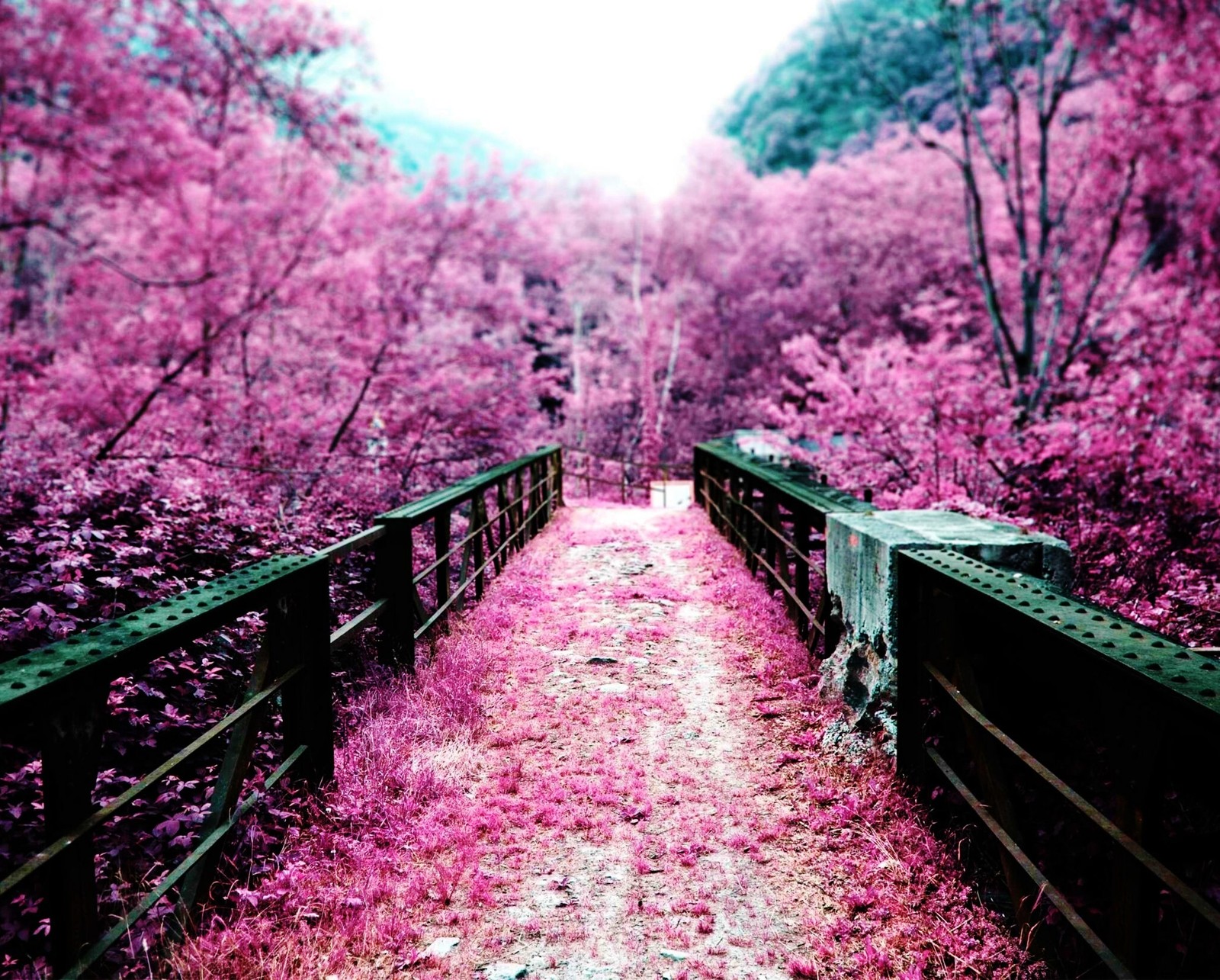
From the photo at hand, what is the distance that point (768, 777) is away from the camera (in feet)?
13.0

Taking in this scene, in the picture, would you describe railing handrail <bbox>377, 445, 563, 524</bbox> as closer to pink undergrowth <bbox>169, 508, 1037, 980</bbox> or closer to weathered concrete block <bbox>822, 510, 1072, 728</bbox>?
pink undergrowth <bbox>169, 508, 1037, 980</bbox>

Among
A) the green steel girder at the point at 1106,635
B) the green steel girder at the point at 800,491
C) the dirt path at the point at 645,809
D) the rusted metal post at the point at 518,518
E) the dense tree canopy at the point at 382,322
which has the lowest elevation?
the dirt path at the point at 645,809

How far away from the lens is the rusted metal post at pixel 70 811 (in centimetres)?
198

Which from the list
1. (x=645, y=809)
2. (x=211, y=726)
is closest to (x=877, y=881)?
(x=645, y=809)

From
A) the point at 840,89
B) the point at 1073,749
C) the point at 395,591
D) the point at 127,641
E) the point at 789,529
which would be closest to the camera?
the point at 127,641

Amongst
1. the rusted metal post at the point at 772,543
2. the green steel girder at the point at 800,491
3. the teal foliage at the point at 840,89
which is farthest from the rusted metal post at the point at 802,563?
the teal foliage at the point at 840,89

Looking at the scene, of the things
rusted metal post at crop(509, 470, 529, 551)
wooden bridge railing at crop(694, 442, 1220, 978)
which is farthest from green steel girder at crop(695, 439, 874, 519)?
rusted metal post at crop(509, 470, 529, 551)

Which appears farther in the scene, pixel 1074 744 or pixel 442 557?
pixel 442 557

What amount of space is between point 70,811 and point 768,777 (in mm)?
3086

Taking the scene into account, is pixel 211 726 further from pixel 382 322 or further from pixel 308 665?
pixel 382 322

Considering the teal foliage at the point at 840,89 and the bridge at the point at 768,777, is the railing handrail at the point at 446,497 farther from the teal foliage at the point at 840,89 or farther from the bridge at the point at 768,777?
the teal foliage at the point at 840,89

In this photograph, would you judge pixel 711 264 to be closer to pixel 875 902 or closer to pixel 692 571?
pixel 692 571

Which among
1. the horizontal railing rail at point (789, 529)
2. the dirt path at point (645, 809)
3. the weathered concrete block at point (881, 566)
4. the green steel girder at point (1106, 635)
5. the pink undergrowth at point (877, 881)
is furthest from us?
the horizontal railing rail at point (789, 529)

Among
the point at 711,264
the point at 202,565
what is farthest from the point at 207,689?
the point at 711,264
